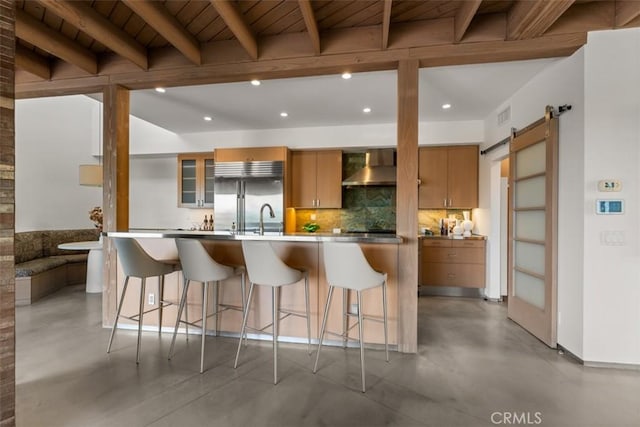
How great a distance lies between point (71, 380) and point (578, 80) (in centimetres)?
442

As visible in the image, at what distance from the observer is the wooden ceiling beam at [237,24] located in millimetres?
2082

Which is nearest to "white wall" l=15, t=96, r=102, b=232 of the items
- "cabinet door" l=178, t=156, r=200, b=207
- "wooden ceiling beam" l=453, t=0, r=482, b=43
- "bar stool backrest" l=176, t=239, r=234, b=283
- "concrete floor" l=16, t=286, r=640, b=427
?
"cabinet door" l=178, t=156, r=200, b=207

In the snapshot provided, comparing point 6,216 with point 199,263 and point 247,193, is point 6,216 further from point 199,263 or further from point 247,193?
point 247,193

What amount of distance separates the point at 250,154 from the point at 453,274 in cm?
365

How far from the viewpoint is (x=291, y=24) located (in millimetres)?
2555

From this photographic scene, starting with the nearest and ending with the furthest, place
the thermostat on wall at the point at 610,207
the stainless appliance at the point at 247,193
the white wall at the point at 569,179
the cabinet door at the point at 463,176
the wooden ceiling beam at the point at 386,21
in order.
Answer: the wooden ceiling beam at the point at 386,21
the thermostat on wall at the point at 610,207
the white wall at the point at 569,179
the cabinet door at the point at 463,176
the stainless appliance at the point at 247,193

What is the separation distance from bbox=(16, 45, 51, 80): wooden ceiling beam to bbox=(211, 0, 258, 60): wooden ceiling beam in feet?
7.23

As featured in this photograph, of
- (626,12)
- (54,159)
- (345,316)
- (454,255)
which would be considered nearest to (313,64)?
(345,316)

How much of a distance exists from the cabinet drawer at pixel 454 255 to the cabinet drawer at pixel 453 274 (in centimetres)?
6

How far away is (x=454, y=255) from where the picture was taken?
4344 mm

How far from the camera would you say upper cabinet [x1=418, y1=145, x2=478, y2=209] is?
455cm

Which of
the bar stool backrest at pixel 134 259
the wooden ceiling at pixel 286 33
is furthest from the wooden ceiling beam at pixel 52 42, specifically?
the bar stool backrest at pixel 134 259

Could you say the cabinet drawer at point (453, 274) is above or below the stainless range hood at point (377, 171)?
below

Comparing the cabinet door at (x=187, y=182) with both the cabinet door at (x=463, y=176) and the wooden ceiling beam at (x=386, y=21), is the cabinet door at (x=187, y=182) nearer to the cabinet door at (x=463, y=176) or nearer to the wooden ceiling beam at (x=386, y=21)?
the wooden ceiling beam at (x=386, y=21)
